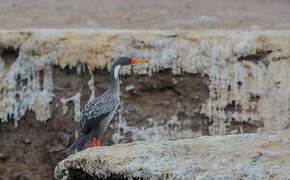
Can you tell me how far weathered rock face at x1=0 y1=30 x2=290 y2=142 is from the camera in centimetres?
942

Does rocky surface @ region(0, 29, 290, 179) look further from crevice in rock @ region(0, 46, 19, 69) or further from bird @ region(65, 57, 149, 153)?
bird @ region(65, 57, 149, 153)

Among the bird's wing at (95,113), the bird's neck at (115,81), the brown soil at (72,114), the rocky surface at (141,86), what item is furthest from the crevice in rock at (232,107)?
the bird's wing at (95,113)

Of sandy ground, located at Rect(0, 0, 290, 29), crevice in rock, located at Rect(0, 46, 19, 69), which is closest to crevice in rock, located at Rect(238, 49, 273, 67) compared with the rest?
sandy ground, located at Rect(0, 0, 290, 29)

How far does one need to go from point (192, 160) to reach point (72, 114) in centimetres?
589

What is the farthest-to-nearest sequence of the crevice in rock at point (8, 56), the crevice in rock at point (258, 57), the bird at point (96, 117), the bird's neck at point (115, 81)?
1. the crevice in rock at point (8, 56)
2. the crevice in rock at point (258, 57)
3. the bird's neck at point (115, 81)
4. the bird at point (96, 117)

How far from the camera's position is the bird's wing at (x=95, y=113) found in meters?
6.60

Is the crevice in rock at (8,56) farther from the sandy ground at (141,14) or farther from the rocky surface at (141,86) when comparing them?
the sandy ground at (141,14)

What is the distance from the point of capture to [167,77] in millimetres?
9789

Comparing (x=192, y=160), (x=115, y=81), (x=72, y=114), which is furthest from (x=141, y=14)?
(x=192, y=160)

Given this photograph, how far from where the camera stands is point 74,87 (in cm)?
1004

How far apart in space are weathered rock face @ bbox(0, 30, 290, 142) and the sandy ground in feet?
6.93

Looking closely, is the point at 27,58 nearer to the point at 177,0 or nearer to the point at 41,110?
the point at 41,110

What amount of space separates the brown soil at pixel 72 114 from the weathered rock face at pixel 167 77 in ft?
0.07

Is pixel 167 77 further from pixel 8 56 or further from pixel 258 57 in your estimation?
pixel 8 56
